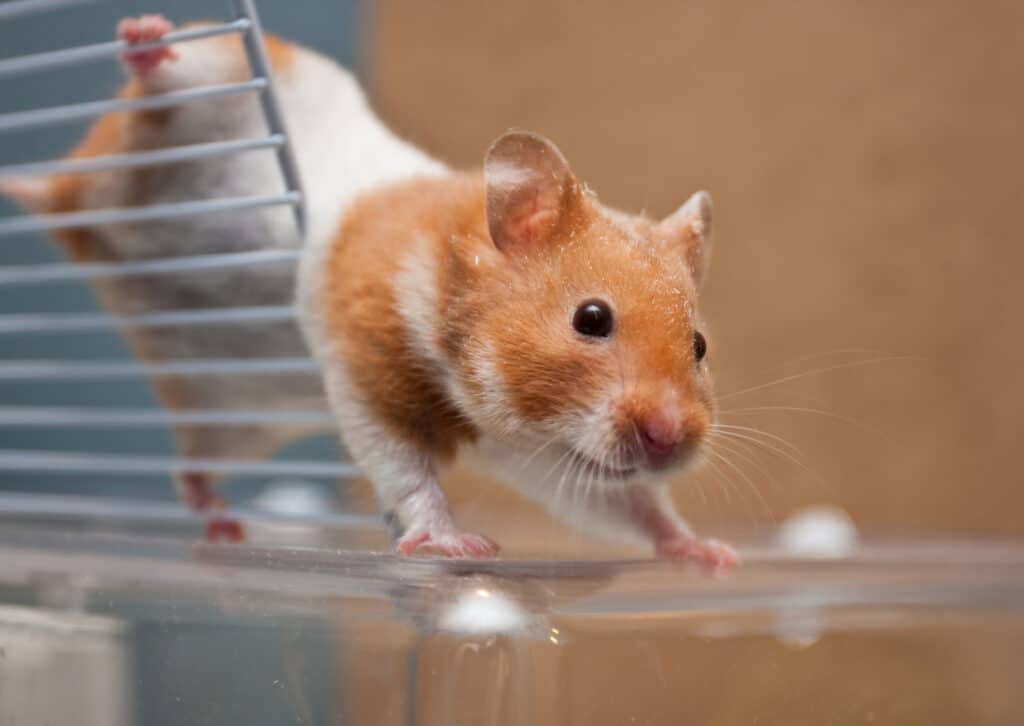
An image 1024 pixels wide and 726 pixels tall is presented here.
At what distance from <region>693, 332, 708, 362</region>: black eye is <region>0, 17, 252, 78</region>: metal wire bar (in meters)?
0.66

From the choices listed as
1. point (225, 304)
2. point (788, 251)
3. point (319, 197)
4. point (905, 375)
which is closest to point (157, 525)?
point (225, 304)

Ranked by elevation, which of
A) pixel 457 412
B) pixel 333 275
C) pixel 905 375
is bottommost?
pixel 905 375

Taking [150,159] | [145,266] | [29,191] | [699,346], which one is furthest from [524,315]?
[29,191]

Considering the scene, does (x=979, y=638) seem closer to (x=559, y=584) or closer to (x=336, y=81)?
(x=559, y=584)

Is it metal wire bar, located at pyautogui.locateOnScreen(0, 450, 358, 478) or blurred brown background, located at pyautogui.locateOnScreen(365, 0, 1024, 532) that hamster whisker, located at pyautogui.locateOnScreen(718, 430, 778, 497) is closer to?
metal wire bar, located at pyautogui.locateOnScreen(0, 450, 358, 478)

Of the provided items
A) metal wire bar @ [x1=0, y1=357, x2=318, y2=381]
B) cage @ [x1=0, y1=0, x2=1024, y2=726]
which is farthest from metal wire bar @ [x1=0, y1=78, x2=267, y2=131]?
metal wire bar @ [x1=0, y1=357, x2=318, y2=381]

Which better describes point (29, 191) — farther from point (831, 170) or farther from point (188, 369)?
point (831, 170)

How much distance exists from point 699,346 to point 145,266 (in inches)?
33.5

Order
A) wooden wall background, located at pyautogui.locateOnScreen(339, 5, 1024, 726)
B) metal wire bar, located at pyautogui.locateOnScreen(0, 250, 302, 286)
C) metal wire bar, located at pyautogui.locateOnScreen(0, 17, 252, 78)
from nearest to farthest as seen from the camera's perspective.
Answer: metal wire bar, located at pyautogui.locateOnScreen(0, 17, 252, 78) < metal wire bar, located at pyautogui.locateOnScreen(0, 250, 302, 286) < wooden wall background, located at pyautogui.locateOnScreen(339, 5, 1024, 726)

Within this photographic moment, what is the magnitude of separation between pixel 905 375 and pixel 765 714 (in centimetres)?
148

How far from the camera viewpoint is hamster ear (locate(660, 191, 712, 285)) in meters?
1.06

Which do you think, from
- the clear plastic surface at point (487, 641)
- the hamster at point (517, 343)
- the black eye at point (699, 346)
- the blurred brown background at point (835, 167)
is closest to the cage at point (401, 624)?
the clear plastic surface at point (487, 641)

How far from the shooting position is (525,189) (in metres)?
0.98

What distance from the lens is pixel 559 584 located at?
993 millimetres
